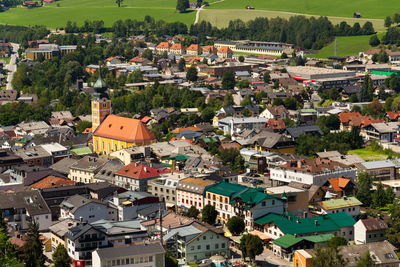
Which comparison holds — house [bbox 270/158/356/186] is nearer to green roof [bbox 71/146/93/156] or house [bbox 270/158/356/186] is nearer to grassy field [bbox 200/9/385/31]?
green roof [bbox 71/146/93/156]

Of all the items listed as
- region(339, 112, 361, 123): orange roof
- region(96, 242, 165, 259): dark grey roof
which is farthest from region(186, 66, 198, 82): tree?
region(96, 242, 165, 259): dark grey roof

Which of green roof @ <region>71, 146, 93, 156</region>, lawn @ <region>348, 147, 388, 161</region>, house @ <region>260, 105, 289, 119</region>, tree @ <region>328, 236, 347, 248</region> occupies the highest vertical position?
tree @ <region>328, 236, 347, 248</region>

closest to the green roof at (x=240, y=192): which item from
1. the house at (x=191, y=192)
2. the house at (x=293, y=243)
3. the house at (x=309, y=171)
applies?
the house at (x=191, y=192)

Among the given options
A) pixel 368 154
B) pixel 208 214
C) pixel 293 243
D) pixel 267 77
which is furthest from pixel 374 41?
pixel 293 243

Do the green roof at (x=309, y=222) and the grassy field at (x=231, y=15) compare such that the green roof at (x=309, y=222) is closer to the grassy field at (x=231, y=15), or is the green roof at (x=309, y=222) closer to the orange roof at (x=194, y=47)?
the orange roof at (x=194, y=47)

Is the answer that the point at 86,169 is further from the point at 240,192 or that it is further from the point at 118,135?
the point at 240,192

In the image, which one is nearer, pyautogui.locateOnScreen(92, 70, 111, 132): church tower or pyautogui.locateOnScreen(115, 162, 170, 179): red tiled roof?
pyautogui.locateOnScreen(115, 162, 170, 179): red tiled roof
